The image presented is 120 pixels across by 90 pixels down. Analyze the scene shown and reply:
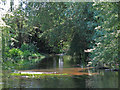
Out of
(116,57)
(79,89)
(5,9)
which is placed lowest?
(79,89)

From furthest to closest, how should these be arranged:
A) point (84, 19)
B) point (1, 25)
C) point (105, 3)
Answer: point (84, 19) → point (105, 3) → point (1, 25)

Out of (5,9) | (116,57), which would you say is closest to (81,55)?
(116,57)

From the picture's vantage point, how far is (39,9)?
15.1 metres

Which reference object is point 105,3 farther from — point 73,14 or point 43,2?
point 43,2

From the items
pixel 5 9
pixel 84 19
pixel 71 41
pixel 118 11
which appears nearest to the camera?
pixel 5 9

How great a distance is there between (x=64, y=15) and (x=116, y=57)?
7.70 meters

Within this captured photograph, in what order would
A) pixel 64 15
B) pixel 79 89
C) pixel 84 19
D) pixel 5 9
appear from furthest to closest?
pixel 64 15 < pixel 84 19 < pixel 79 89 < pixel 5 9

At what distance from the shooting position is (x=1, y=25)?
494cm

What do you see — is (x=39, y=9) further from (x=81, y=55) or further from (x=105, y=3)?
(x=105, y=3)

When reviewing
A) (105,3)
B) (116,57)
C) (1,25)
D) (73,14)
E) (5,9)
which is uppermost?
(73,14)

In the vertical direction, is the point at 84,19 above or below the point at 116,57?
above

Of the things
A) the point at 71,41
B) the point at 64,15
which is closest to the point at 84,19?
the point at 64,15

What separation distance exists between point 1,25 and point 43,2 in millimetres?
10651

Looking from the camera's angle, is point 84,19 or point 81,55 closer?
point 84,19
